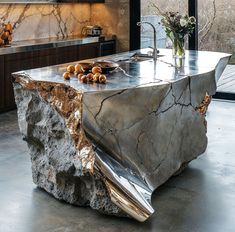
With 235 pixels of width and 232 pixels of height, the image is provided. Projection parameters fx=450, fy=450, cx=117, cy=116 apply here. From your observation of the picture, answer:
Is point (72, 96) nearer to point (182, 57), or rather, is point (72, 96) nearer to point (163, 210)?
point (163, 210)

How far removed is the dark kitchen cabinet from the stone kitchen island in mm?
2434

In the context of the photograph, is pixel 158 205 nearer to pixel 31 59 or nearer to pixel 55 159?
pixel 55 159

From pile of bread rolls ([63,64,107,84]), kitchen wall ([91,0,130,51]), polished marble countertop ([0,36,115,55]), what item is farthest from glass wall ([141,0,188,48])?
pile of bread rolls ([63,64,107,84])

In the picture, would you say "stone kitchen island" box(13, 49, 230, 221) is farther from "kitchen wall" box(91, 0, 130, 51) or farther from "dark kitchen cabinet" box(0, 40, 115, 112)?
"kitchen wall" box(91, 0, 130, 51)

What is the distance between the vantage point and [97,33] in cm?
817

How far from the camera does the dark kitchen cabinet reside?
20.7ft

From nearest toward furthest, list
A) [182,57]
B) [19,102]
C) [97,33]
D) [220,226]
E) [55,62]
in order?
[220,226] → [19,102] → [182,57] → [55,62] → [97,33]

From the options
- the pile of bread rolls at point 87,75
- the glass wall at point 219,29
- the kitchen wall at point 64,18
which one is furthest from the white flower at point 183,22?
the kitchen wall at point 64,18

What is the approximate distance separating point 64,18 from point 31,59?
1.75 meters

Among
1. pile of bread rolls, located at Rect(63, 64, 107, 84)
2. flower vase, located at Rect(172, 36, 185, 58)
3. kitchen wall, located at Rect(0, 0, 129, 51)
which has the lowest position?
pile of bread rolls, located at Rect(63, 64, 107, 84)

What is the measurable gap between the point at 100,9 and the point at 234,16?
260 cm

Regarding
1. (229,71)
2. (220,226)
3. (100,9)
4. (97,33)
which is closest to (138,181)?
(220,226)

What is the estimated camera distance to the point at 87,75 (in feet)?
11.3

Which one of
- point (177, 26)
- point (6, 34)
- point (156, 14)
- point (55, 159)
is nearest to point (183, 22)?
point (177, 26)
